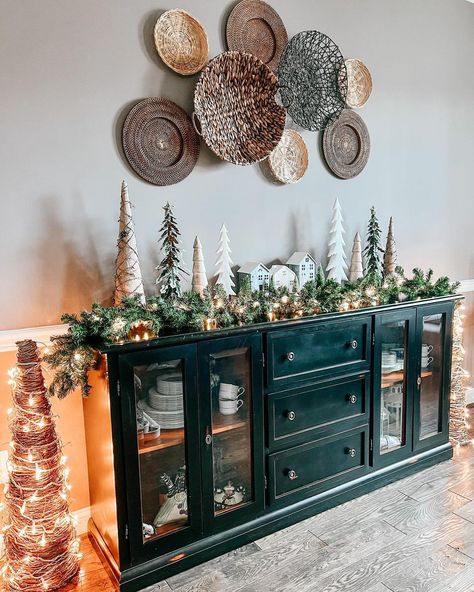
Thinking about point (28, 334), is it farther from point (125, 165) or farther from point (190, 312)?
point (125, 165)

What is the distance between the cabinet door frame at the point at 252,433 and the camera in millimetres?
2059

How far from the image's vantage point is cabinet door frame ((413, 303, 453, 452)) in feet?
9.01

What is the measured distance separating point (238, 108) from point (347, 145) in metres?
0.85

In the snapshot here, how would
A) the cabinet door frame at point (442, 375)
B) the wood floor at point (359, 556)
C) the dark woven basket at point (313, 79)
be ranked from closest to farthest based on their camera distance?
the wood floor at point (359, 556), the dark woven basket at point (313, 79), the cabinet door frame at point (442, 375)

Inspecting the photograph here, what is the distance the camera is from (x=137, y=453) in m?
1.94

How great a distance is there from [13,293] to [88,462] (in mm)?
894

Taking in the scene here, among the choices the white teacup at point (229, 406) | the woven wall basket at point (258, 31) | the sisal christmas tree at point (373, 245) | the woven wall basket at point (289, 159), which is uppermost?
A: the woven wall basket at point (258, 31)

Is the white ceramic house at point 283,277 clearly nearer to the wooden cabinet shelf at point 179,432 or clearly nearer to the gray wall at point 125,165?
the gray wall at point 125,165

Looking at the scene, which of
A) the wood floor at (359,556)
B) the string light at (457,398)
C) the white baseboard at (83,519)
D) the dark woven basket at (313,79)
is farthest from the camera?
the string light at (457,398)

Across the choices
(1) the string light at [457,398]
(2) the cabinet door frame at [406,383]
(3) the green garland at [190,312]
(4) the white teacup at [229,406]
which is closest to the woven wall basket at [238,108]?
(3) the green garland at [190,312]

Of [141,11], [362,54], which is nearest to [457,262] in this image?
[362,54]

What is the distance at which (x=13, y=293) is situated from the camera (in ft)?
6.88

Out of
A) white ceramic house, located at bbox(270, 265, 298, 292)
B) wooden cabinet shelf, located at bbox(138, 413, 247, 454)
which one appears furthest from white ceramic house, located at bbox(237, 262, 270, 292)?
wooden cabinet shelf, located at bbox(138, 413, 247, 454)

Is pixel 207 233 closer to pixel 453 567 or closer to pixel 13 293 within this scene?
pixel 13 293
